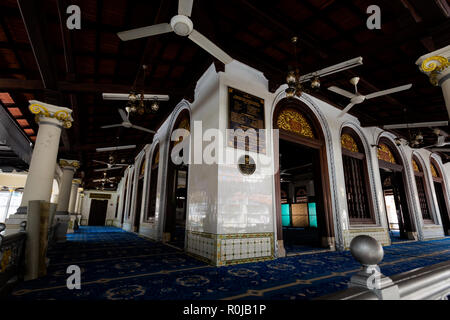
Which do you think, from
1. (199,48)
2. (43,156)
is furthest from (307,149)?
(43,156)

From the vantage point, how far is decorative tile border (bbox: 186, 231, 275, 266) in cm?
346

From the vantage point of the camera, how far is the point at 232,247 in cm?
358

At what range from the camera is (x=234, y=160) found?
3947 millimetres

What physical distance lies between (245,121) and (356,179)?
4527 mm

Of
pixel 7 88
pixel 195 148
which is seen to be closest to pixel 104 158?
pixel 7 88

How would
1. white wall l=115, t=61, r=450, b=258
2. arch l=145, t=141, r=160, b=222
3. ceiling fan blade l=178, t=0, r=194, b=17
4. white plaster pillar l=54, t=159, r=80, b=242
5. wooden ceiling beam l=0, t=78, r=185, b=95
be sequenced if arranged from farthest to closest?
arch l=145, t=141, r=160, b=222
white plaster pillar l=54, t=159, r=80, b=242
wooden ceiling beam l=0, t=78, r=185, b=95
white wall l=115, t=61, r=450, b=258
ceiling fan blade l=178, t=0, r=194, b=17

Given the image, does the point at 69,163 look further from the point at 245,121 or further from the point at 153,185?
the point at 245,121

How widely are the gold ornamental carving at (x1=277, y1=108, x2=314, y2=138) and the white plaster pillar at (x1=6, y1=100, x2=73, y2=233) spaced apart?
4865 mm

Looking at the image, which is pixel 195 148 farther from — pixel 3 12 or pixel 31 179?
pixel 3 12

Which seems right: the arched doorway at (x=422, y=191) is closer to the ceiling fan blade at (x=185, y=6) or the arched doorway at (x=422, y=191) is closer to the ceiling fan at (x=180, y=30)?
the ceiling fan at (x=180, y=30)

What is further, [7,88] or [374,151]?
[374,151]

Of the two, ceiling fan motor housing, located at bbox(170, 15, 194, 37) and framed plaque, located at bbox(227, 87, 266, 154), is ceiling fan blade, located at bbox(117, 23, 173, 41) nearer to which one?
ceiling fan motor housing, located at bbox(170, 15, 194, 37)

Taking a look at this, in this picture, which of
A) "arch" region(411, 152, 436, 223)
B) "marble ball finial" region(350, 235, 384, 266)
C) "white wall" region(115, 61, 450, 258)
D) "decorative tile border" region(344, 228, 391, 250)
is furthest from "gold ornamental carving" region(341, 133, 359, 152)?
"marble ball finial" region(350, 235, 384, 266)

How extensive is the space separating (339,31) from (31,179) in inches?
256
